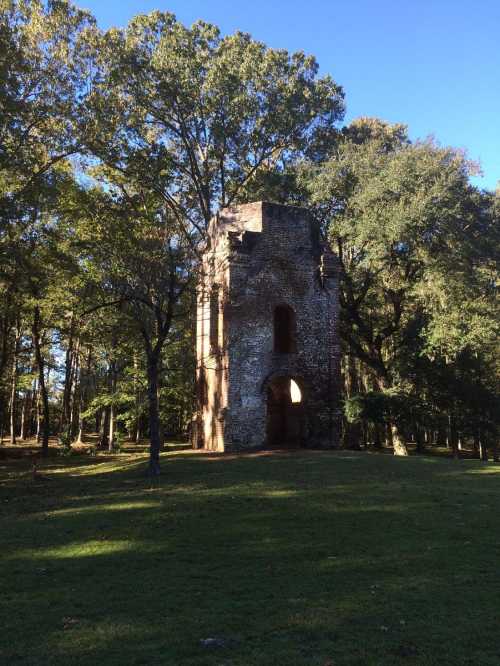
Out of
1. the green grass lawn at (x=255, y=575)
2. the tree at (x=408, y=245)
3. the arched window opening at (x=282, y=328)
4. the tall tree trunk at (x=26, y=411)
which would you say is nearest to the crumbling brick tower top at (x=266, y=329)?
the arched window opening at (x=282, y=328)

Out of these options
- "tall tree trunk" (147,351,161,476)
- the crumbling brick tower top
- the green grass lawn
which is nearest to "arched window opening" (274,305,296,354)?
the crumbling brick tower top

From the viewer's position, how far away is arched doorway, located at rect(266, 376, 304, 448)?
83.0ft

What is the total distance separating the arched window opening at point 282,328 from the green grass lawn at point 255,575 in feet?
38.7

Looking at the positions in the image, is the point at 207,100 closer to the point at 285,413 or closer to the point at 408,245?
the point at 408,245

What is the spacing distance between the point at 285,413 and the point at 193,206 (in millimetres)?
11567

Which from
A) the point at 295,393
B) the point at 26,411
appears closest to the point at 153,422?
the point at 295,393

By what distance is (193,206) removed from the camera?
29.3m

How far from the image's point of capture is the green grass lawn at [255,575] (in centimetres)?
507

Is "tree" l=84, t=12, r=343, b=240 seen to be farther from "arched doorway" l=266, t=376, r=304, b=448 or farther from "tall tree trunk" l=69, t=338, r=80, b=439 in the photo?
"tall tree trunk" l=69, t=338, r=80, b=439

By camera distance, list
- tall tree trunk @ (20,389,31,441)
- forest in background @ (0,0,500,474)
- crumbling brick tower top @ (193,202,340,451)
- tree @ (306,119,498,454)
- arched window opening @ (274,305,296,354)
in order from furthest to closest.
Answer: tall tree trunk @ (20,389,31,441), arched window opening @ (274,305,296,354), tree @ (306,119,498,454), crumbling brick tower top @ (193,202,340,451), forest in background @ (0,0,500,474)

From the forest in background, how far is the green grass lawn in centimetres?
635

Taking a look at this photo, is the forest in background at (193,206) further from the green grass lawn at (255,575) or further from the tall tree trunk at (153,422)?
the green grass lawn at (255,575)

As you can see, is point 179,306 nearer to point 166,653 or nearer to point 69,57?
point 69,57

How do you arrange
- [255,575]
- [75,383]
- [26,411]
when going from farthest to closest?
[26,411] < [75,383] < [255,575]
